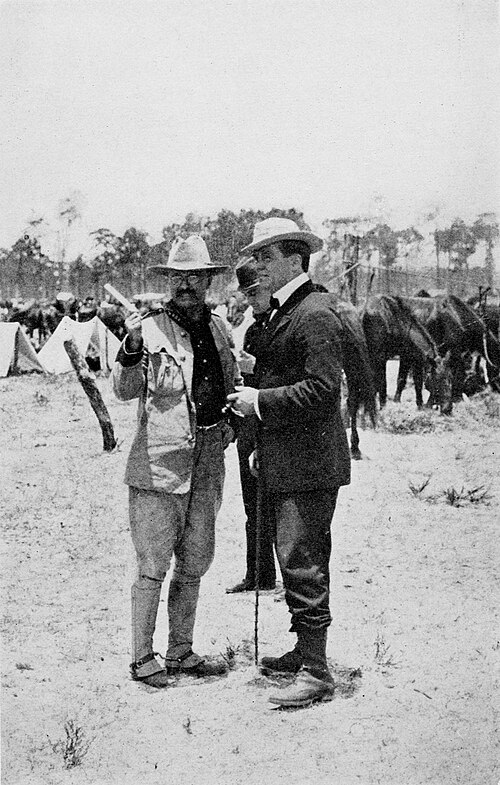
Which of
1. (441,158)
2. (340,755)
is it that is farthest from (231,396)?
(441,158)

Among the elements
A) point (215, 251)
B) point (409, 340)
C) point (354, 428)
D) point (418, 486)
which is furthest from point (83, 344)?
point (215, 251)

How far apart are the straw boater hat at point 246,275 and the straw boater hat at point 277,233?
42 centimetres

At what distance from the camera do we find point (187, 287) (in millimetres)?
3807

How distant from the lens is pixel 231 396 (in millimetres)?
3684

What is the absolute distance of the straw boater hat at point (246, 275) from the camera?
420 cm

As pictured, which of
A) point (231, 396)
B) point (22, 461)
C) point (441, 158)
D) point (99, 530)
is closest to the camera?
point (231, 396)

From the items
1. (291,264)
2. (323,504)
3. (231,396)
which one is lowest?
(323,504)

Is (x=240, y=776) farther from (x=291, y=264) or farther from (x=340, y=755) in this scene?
(x=291, y=264)

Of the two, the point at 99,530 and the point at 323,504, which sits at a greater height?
the point at 323,504

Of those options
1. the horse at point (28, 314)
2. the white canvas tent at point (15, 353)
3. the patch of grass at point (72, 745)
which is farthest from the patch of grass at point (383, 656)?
the white canvas tent at point (15, 353)

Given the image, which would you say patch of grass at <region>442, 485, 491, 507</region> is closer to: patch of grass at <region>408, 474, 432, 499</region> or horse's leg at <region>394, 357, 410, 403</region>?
patch of grass at <region>408, 474, 432, 499</region>

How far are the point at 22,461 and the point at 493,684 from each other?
2982mm

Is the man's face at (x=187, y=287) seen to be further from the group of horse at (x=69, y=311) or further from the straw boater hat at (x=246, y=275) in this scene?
the group of horse at (x=69, y=311)

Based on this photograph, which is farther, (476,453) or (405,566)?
(476,453)
